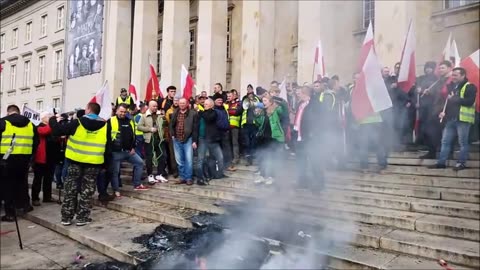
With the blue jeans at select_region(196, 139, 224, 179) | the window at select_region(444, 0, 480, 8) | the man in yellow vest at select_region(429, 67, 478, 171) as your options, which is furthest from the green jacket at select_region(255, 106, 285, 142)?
the window at select_region(444, 0, 480, 8)

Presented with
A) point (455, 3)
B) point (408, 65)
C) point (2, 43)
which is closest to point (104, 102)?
point (408, 65)

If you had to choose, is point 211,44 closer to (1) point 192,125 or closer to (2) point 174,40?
(2) point 174,40

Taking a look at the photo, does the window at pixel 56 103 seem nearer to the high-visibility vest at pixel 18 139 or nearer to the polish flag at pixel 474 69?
the high-visibility vest at pixel 18 139

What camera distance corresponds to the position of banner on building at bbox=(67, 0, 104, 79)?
67.9 ft

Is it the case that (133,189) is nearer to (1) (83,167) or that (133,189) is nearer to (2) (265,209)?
(1) (83,167)

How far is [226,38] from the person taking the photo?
52.0 ft

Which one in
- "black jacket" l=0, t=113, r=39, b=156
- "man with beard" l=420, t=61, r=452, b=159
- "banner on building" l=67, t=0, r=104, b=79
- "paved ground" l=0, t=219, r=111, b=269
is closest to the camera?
"paved ground" l=0, t=219, r=111, b=269

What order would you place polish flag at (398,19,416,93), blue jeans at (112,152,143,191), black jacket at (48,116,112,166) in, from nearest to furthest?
black jacket at (48,116,112,166) < polish flag at (398,19,416,93) < blue jeans at (112,152,143,191)

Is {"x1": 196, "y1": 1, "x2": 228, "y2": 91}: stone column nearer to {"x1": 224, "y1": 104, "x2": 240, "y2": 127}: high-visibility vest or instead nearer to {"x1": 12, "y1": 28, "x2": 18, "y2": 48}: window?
{"x1": 224, "y1": 104, "x2": 240, "y2": 127}: high-visibility vest

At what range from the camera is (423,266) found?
141 inches

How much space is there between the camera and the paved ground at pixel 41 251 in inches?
179

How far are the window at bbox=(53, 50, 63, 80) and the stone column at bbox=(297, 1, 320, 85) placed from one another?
69.6 feet

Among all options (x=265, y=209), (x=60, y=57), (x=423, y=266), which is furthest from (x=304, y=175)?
(x=60, y=57)

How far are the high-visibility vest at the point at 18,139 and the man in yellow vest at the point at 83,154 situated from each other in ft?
3.27
